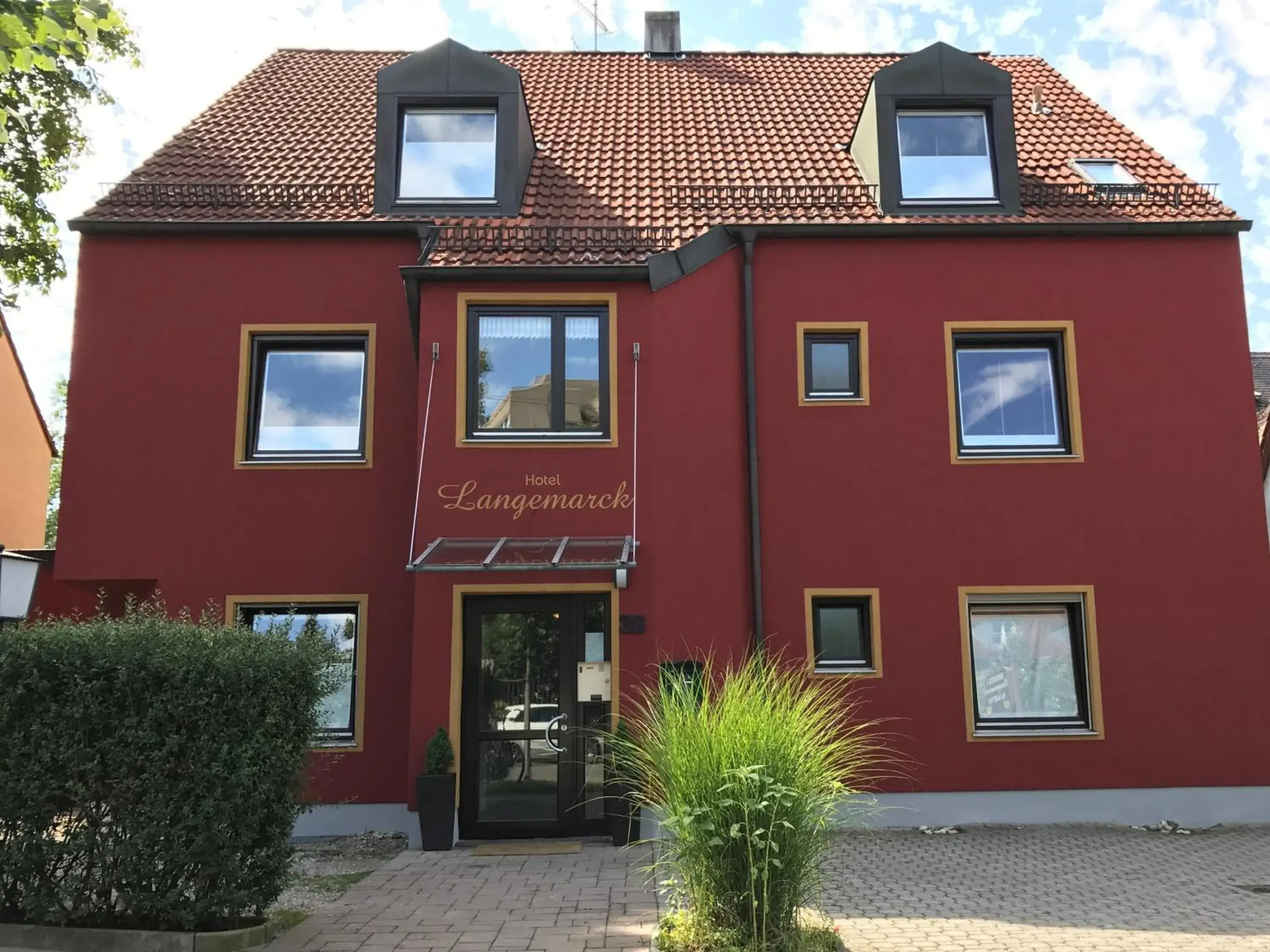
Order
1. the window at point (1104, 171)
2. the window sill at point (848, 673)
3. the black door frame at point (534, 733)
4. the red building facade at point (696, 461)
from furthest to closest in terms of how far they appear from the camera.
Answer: the window at point (1104, 171), the window sill at point (848, 673), the red building facade at point (696, 461), the black door frame at point (534, 733)

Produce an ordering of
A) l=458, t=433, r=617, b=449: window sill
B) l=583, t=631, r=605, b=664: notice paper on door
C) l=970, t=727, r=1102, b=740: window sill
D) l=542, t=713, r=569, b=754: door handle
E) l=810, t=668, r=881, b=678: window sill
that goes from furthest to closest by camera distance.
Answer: l=810, t=668, r=881, b=678: window sill < l=970, t=727, r=1102, b=740: window sill < l=458, t=433, r=617, b=449: window sill < l=583, t=631, r=605, b=664: notice paper on door < l=542, t=713, r=569, b=754: door handle

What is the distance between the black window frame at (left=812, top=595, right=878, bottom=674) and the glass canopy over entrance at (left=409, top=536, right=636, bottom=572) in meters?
2.31

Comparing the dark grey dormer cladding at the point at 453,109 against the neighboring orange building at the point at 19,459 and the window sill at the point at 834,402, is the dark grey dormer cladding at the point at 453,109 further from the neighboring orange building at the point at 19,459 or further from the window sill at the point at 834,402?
the neighboring orange building at the point at 19,459

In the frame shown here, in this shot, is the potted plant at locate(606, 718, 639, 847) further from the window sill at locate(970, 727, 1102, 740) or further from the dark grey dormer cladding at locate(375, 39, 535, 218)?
the dark grey dormer cladding at locate(375, 39, 535, 218)

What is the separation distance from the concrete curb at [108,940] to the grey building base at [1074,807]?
6.53 metres

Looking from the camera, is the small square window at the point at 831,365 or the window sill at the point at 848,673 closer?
the window sill at the point at 848,673

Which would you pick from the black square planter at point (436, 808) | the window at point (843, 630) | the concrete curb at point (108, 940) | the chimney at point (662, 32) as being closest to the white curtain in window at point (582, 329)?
the window at point (843, 630)

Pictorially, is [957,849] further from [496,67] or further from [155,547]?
[496,67]

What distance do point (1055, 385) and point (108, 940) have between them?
10.3 m

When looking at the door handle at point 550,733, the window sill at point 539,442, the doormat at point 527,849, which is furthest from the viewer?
the window sill at point 539,442

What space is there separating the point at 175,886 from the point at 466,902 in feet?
6.81

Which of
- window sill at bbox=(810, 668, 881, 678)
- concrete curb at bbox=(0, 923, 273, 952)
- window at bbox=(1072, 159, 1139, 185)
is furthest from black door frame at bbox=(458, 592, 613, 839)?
window at bbox=(1072, 159, 1139, 185)

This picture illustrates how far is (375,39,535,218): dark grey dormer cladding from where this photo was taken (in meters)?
11.9

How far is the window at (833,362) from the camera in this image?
1113 cm
